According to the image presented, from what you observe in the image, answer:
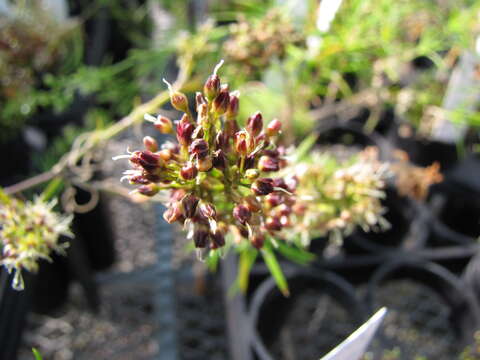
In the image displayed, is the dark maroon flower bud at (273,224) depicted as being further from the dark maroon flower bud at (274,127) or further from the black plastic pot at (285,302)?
the black plastic pot at (285,302)

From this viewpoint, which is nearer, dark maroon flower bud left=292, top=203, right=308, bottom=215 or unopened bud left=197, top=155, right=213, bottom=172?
unopened bud left=197, top=155, right=213, bottom=172

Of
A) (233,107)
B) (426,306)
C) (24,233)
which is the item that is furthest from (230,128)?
(426,306)

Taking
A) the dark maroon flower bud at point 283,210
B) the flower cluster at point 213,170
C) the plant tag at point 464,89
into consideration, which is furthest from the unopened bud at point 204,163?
the plant tag at point 464,89

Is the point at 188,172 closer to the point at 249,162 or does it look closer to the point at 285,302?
the point at 249,162

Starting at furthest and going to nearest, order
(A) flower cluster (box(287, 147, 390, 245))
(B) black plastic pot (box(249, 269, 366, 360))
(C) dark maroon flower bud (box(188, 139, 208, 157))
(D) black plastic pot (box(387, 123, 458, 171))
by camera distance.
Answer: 1. (D) black plastic pot (box(387, 123, 458, 171))
2. (B) black plastic pot (box(249, 269, 366, 360))
3. (A) flower cluster (box(287, 147, 390, 245))
4. (C) dark maroon flower bud (box(188, 139, 208, 157))

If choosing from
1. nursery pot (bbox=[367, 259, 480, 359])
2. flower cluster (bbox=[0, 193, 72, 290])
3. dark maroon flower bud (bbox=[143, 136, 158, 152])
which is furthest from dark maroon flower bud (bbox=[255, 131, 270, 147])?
nursery pot (bbox=[367, 259, 480, 359])

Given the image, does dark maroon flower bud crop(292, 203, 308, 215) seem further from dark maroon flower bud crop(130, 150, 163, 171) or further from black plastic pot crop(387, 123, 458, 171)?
black plastic pot crop(387, 123, 458, 171)
